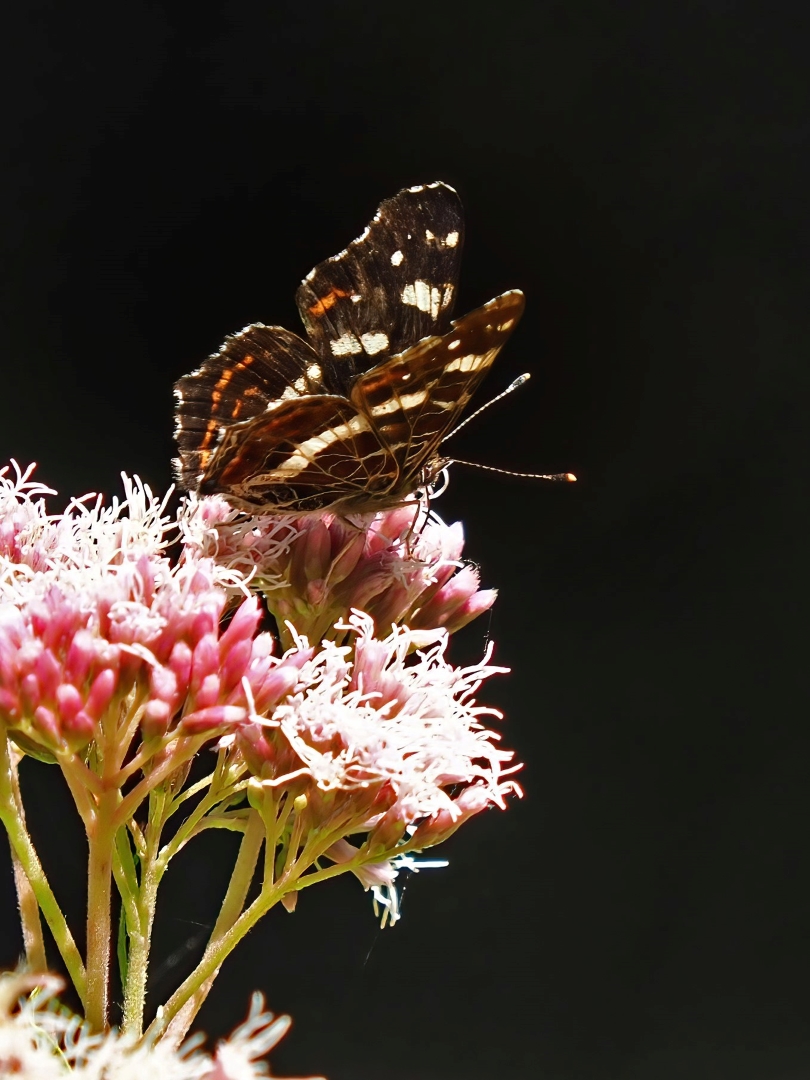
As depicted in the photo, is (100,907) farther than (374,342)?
No

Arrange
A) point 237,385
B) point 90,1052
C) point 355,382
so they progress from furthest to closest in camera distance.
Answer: point 237,385
point 355,382
point 90,1052

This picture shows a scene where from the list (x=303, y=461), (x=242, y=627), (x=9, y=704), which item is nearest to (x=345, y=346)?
(x=303, y=461)

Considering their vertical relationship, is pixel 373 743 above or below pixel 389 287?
below

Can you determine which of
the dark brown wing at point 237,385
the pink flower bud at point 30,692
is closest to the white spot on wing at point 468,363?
the dark brown wing at point 237,385

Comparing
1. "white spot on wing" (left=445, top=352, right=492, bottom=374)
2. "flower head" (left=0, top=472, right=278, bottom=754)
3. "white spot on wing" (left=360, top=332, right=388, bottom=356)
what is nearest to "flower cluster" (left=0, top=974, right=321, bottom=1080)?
"flower head" (left=0, top=472, right=278, bottom=754)

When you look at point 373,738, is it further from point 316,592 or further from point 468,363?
point 468,363

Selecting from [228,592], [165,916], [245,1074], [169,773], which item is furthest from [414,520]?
[165,916]

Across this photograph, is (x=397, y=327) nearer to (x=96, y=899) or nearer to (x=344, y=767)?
(x=344, y=767)
